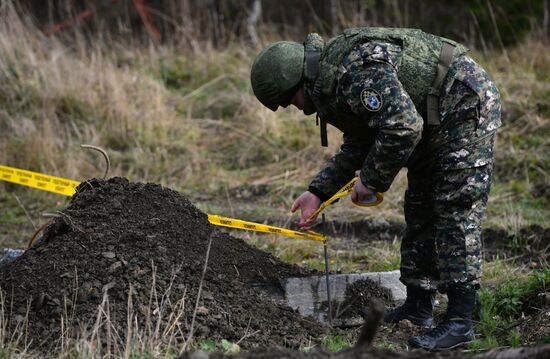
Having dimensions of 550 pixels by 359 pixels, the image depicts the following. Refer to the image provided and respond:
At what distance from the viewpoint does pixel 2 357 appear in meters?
3.91

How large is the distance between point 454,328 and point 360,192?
0.88 meters

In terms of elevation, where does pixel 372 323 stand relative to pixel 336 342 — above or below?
above

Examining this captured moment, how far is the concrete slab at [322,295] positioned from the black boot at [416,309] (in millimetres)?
150

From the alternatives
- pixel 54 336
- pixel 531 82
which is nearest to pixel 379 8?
pixel 531 82

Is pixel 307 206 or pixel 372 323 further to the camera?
pixel 307 206

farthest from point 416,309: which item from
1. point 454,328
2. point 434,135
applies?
point 434,135

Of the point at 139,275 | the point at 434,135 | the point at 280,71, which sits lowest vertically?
the point at 139,275

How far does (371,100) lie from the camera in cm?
412

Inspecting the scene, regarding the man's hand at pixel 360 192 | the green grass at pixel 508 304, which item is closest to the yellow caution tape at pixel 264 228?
the man's hand at pixel 360 192

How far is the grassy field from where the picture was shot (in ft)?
25.2

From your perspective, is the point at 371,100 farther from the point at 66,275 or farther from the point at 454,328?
the point at 66,275

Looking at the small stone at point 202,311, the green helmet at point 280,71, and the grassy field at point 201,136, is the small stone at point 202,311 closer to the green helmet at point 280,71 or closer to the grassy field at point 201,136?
the green helmet at point 280,71

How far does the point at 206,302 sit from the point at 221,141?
5052 mm

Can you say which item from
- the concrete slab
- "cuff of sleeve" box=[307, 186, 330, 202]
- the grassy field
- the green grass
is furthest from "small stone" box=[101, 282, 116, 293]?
the grassy field
